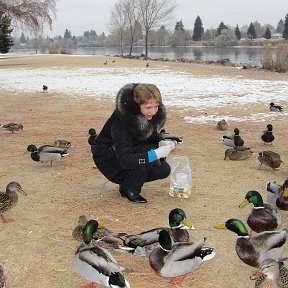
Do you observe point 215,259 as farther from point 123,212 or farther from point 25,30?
point 25,30

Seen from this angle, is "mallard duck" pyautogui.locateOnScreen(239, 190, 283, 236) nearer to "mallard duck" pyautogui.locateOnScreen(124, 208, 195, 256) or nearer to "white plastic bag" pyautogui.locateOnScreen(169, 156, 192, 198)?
"mallard duck" pyautogui.locateOnScreen(124, 208, 195, 256)

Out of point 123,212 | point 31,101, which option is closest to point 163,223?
point 123,212

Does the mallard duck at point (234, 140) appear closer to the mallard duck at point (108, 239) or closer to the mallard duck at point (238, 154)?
the mallard duck at point (238, 154)

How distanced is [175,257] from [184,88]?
14.3m

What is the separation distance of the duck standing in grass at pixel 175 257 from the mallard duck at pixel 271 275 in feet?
1.54

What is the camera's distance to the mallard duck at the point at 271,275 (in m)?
3.41

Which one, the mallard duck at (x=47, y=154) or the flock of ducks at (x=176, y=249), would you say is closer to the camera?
the flock of ducks at (x=176, y=249)

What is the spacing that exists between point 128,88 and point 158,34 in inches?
4136

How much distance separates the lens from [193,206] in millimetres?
5340

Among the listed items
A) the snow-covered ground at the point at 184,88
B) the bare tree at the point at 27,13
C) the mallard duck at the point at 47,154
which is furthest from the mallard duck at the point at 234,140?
the bare tree at the point at 27,13

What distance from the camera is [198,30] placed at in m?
117

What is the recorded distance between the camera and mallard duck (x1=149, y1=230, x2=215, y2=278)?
11.9 feet

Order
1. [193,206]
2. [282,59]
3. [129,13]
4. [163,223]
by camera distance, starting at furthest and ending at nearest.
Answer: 1. [129,13]
2. [282,59]
3. [193,206]
4. [163,223]

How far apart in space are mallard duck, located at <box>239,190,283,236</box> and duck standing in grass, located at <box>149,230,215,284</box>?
0.90 meters
